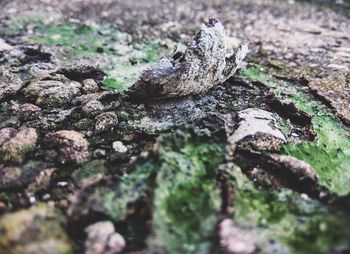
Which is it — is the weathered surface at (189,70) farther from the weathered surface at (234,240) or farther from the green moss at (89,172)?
the weathered surface at (234,240)

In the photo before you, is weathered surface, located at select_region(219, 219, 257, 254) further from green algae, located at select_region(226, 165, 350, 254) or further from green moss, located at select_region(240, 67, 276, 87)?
green moss, located at select_region(240, 67, 276, 87)

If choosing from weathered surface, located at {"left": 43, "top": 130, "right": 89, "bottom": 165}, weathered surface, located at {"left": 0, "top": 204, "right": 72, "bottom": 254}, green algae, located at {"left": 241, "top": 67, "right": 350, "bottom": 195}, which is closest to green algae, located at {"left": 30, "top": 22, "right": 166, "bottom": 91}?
weathered surface, located at {"left": 43, "top": 130, "right": 89, "bottom": 165}

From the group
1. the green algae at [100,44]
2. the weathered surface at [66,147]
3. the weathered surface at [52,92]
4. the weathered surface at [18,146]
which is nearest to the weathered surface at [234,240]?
the weathered surface at [66,147]

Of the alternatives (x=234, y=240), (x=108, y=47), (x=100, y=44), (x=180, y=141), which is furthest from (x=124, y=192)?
(x=100, y=44)

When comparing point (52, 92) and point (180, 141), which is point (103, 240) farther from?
point (52, 92)

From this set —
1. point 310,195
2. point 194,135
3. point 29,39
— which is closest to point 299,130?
point 310,195
